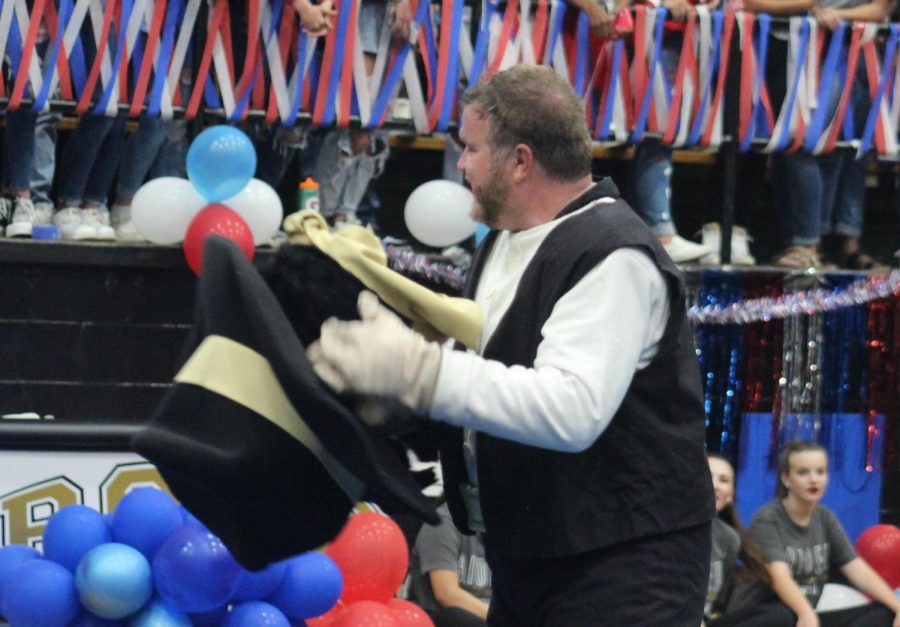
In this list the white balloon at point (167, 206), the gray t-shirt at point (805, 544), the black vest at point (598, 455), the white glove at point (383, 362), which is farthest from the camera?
the gray t-shirt at point (805, 544)

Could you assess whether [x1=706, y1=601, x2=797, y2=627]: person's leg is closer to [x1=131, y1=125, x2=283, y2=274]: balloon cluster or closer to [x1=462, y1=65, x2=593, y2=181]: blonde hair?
[x1=131, y1=125, x2=283, y2=274]: balloon cluster

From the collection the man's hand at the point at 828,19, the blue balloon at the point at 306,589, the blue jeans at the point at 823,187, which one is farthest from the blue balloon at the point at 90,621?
the man's hand at the point at 828,19

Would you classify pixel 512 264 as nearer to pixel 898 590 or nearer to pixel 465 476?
pixel 465 476

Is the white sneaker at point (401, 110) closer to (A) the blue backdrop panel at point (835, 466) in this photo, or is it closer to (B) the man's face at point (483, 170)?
(A) the blue backdrop panel at point (835, 466)

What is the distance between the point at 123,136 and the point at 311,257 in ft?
13.3

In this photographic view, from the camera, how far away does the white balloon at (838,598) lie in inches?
234

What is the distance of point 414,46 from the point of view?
6551 millimetres

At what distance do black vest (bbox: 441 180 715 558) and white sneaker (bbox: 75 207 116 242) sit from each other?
3.82 metres

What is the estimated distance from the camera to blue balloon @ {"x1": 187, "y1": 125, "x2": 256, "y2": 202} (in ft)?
18.3

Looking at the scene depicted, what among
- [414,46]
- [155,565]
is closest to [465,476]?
[155,565]

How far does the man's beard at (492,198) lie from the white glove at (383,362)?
0.43 metres

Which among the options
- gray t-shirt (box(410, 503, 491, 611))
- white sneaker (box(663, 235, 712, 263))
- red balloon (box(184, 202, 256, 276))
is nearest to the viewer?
gray t-shirt (box(410, 503, 491, 611))

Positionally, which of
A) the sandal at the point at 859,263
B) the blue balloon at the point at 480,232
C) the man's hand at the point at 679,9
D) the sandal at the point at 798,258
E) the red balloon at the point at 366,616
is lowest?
the red balloon at the point at 366,616

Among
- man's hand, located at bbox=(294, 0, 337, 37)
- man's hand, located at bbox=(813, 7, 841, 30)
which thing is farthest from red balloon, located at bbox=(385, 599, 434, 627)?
man's hand, located at bbox=(813, 7, 841, 30)
